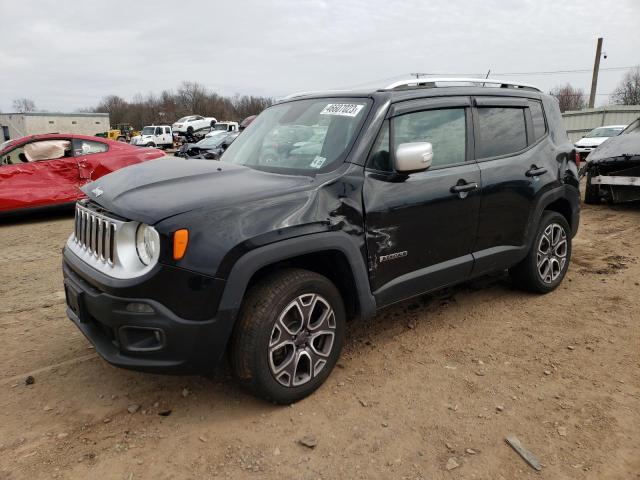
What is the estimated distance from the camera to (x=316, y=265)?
314 centimetres

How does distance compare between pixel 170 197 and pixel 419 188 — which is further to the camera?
pixel 419 188

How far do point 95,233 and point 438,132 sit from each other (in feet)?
7.91

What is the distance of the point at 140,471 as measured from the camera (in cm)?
246

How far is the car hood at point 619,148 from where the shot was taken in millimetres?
8482

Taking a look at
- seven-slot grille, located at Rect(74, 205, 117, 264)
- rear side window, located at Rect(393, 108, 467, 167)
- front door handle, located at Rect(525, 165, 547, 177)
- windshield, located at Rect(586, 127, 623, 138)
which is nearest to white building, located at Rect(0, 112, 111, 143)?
windshield, located at Rect(586, 127, 623, 138)

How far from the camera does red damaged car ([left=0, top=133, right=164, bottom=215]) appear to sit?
8.53m

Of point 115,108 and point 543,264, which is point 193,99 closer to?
point 115,108

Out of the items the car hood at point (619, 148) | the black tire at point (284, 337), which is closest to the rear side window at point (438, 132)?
the black tire at point (284, 337)

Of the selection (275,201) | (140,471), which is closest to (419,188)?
(275,201)

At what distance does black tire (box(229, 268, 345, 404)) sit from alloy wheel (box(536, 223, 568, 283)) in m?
2.41

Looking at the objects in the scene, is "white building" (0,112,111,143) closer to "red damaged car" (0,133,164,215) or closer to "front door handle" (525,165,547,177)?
"red damaged car" (0,133,164,215)

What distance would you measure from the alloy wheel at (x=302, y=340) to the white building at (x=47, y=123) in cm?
4457

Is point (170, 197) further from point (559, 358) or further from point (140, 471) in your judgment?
point (559, 358)

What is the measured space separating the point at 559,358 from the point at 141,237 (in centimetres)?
291
